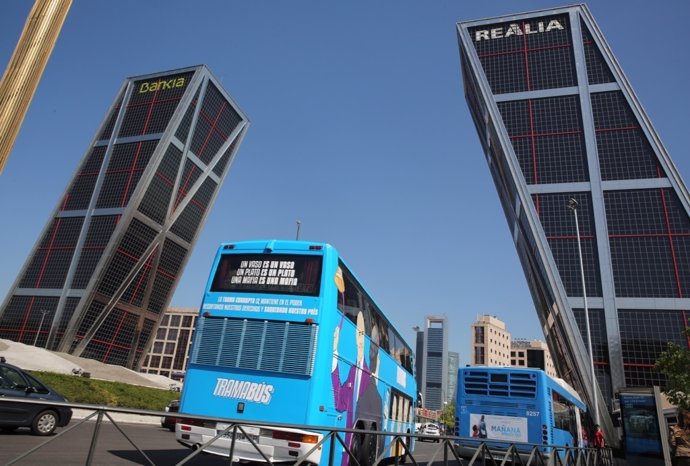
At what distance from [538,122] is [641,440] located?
4052 centimetres

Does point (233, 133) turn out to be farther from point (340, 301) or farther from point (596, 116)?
point (340, 301)

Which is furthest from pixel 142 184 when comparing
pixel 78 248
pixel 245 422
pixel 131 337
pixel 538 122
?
pixel 245 422

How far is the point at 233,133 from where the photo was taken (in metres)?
80.5

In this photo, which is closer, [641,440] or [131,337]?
[641,440]

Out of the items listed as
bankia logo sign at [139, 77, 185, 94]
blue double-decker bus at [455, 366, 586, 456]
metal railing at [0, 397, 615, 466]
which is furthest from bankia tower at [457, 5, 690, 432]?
bankia logo sign at [139, 77, 185, 94]

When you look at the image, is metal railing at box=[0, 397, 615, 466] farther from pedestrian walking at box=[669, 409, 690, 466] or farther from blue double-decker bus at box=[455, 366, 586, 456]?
blue double-decker bus at box=[455, 366, 586, 456]

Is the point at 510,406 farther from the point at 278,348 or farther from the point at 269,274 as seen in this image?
the point at 269,274

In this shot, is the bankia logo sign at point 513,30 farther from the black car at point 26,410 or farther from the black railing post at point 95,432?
the black railing post at point 95,432

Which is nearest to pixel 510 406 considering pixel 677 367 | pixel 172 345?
pixel 677 367

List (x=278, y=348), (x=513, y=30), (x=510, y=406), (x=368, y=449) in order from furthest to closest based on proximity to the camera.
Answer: (x=513, y=30) → (x=510, y=406) → (x=368, y=449) → (x=278, y=348)

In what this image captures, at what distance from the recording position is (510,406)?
14.2m

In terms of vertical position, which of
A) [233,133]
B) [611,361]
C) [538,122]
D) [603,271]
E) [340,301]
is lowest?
[340,301]

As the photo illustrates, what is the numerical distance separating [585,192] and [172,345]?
94476 millimetres

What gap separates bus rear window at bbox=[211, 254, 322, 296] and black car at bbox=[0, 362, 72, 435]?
402 centimetres
